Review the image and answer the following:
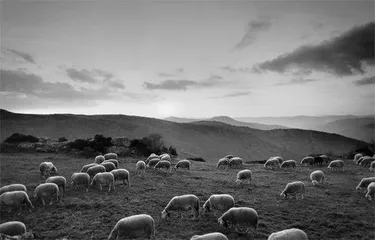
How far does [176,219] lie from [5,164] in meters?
23.9

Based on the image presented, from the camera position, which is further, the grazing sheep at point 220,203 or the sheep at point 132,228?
the grazing sheep at point 220,203

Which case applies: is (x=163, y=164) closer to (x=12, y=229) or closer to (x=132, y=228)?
(x=132, y=228)

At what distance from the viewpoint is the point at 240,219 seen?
10812 millimetres

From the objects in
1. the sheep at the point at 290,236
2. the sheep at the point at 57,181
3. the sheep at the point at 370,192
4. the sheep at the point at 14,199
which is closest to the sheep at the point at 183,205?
the sheep at the point at 290,236

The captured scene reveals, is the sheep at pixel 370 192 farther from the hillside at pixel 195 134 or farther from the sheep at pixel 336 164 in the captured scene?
the hillside at pixel 195 134

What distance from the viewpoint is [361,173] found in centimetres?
Result: 2653

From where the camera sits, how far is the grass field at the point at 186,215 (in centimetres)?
1086

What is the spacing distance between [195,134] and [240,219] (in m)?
84.6

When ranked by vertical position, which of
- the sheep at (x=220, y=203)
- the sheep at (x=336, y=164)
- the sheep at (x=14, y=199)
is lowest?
the sheep at (x=14, y=199)

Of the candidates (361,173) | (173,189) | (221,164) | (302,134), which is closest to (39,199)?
(173,189)

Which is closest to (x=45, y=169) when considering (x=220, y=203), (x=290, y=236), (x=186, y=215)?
(x=186, y=215)

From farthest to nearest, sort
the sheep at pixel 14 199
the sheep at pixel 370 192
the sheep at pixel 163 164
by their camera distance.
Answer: the sheep at pixel 163 164, the sheep at pixel 370 192, the sheep at pixel 14 199

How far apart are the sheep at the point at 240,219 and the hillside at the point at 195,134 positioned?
187 ft

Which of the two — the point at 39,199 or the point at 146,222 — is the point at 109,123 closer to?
the point at 39,199
